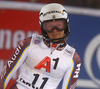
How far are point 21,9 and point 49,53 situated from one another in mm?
2184

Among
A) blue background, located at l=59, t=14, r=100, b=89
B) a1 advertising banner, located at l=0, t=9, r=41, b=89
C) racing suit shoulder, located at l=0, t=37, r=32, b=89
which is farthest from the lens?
blue background, located at l=59, t=14, r=100, b=89

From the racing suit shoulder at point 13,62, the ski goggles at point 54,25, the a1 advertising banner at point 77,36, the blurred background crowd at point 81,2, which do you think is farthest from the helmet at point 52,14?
the blurred background crowd at point 81,2

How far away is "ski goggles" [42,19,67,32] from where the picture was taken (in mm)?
3092

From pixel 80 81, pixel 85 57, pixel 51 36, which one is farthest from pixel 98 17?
pixel 51 36

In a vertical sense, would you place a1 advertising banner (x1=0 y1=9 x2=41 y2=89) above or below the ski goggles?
below

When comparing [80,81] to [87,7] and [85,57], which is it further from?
[87,7]

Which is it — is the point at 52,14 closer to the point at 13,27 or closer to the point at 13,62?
the point at 13,62

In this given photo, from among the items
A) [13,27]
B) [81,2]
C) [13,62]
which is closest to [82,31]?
[81,2]

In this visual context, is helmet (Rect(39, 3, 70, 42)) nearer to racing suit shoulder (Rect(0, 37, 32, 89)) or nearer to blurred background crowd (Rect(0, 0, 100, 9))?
Answer: racing suit shoulder (Rect(0, 37, 32, 89))

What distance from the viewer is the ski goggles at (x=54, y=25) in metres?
3.09

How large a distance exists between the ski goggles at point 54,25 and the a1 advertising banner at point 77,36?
2061mm

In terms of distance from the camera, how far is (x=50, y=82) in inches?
123

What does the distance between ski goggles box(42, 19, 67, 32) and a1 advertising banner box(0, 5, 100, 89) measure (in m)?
2.06

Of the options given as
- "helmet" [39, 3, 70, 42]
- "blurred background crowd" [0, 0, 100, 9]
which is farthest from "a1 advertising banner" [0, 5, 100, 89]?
"helmet" [39, 3, 70, 42]
